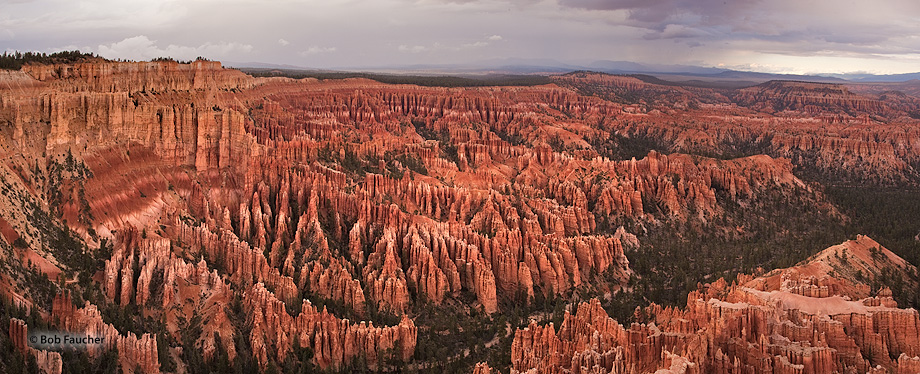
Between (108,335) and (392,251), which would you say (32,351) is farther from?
(392,251)

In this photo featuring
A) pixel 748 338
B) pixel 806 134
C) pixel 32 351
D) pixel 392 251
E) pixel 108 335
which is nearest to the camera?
pixel 32 351

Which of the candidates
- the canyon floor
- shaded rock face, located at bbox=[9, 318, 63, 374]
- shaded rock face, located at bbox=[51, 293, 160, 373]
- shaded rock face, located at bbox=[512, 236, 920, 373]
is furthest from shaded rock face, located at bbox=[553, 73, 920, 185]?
shaded rock face, located at bbox=[9, 318, 63, 374]

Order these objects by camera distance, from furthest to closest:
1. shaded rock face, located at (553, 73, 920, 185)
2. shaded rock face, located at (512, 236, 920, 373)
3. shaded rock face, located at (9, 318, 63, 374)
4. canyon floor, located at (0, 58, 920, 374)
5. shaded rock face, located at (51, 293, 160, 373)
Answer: shaded rock face, located at (553, 73, 920, 185) → shaded rock face, located at (51, 293, 160, 373) → canyon floor, located at (0, 58, 920, 374) → shaded rock face, located at (9, 318, 63, 374) → shaded rock face, located at (512, 236, 920, 373)

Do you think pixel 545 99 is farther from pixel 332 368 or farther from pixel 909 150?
pixel 332 368

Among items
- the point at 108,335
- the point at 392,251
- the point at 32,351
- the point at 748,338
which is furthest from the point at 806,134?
the point at 32,351

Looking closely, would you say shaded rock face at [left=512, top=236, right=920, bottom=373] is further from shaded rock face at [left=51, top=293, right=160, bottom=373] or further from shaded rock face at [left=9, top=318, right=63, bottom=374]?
shaded rock face at [left=9, top=318, right=63, bottom=374]

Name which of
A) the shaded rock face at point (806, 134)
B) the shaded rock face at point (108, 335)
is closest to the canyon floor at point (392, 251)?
the shaded rock face at point (108, 335)
